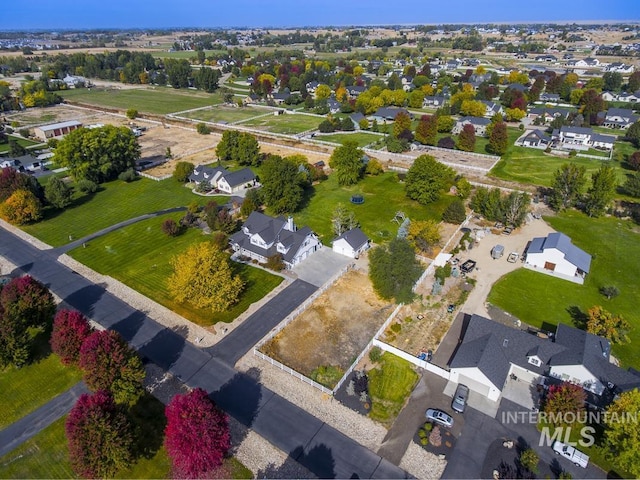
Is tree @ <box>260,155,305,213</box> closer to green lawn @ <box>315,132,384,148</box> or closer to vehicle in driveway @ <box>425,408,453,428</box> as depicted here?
vehicle in driveway @ <box>425,408,453,428</box>

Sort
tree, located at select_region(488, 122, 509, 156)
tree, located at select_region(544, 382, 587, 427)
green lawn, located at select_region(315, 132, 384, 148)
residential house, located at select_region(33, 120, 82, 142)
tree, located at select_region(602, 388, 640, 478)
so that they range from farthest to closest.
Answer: residential house, located at select_region(33, 120, 82, 142) < green lawn, located at select_region(315, 132, 384, 148) < tree, located at select_region(488, 122, 509, 156) < tree, located at select_region(544, 382, 587, 427) < tree, located at select_region(602, 388, 640, 478)

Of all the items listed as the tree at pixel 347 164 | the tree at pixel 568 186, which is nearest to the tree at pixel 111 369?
the tree at pixel 347 164

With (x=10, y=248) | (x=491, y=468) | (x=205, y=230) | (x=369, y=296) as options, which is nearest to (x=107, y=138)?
(x=10, y=248)

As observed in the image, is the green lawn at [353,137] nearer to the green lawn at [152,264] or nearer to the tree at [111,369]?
the green lawn at [152,264]

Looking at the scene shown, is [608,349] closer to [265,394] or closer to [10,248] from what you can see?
[265,394]

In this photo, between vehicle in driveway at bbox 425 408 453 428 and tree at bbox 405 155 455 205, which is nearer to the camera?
vehicle in driveway at bbox 425 408 453 428

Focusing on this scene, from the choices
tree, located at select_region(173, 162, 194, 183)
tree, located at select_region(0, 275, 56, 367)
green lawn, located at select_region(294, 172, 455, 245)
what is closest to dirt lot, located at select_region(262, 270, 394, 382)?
green lawn, located at select_region(294, 172, 455, 245)

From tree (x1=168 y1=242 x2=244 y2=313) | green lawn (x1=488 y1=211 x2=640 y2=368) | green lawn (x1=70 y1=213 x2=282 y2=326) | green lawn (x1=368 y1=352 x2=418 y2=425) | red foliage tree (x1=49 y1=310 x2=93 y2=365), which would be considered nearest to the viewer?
green lawn (x1=368 y1=352 x2=418 y2=425)

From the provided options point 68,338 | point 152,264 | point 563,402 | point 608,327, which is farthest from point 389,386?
point 152,264
